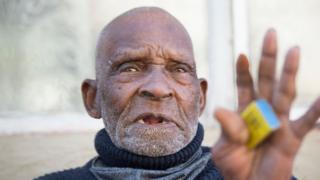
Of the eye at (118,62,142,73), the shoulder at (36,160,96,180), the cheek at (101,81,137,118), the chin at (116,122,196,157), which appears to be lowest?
the shoulder at (36,160,96,180)

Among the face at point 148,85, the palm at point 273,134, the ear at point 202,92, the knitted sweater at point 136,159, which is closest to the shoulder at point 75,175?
the knitted sweater at point 136,159

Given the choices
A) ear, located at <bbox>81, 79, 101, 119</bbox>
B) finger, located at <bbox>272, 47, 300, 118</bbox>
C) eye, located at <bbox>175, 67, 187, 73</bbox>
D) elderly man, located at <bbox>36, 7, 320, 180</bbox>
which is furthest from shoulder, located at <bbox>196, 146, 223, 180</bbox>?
finger, located at <bbox>272, 47, 300, 118</bbox>

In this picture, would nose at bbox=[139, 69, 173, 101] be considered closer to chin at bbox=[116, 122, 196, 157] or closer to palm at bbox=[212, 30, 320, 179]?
chin at bbox=[116, 122, 196, 157]

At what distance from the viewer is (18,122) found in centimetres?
329

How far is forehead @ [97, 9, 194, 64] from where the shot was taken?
7.38ft

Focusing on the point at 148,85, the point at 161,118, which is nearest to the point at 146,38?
the point at 148,85

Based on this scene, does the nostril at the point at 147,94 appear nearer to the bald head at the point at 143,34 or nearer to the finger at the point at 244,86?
the bald head at the point at 143,34

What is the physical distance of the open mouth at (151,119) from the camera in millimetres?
2055

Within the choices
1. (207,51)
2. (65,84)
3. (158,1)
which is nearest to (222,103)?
(207,51)

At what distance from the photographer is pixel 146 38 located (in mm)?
2262

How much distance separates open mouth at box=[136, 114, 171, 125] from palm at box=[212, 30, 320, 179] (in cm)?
52

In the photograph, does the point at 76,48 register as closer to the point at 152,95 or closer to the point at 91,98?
the point at 91,98

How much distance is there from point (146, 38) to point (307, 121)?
0.92m

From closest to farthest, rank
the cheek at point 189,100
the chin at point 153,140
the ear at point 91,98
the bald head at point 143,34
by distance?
1. the chin at point 153,140
2. the cheek at point 189,100
3. the bald head at point 143,34
4. the ear at point 91,98
